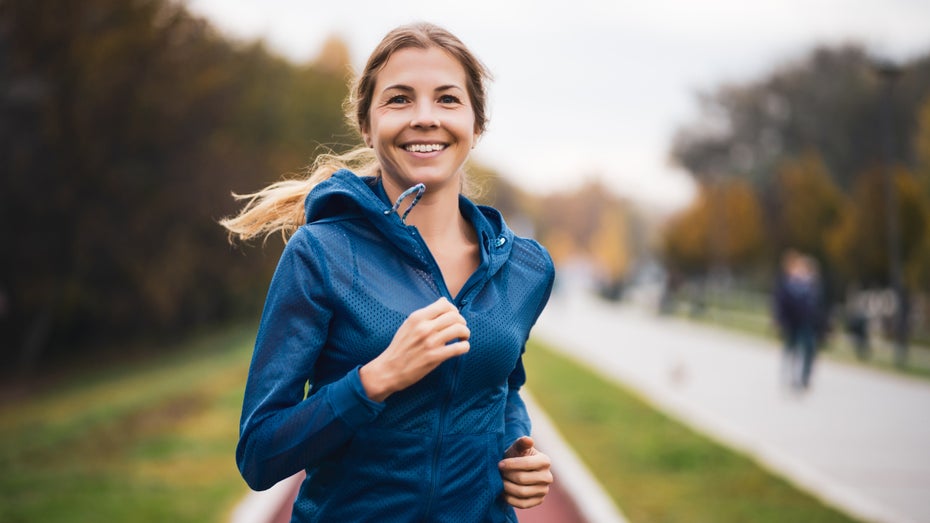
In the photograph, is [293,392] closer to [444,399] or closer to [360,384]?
[360,384]

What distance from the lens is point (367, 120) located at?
2.12 m

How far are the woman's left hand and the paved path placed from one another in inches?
215

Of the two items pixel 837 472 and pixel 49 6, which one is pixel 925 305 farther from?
pixel 49 6

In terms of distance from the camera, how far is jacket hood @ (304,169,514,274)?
6.19 feet

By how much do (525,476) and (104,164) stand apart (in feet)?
60.0

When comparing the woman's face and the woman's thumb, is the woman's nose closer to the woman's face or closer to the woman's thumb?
the woman's face

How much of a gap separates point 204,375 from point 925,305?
21237 millimetres

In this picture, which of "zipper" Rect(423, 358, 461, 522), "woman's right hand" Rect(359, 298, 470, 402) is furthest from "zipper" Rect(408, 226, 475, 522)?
"woman's right hand" Rect(359, 298, 470, 402)

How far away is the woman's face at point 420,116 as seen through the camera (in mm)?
1956

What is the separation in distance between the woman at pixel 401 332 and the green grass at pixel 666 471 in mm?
5413

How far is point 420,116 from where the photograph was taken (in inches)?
76.1

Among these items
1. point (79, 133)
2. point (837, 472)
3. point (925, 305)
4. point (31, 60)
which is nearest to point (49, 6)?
point (31, 60)

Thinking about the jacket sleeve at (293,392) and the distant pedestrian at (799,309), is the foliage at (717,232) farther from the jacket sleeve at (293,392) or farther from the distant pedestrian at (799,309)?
the jacket sleeve at (293,392)

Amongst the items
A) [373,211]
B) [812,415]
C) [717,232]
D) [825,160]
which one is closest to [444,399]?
[373,211]
